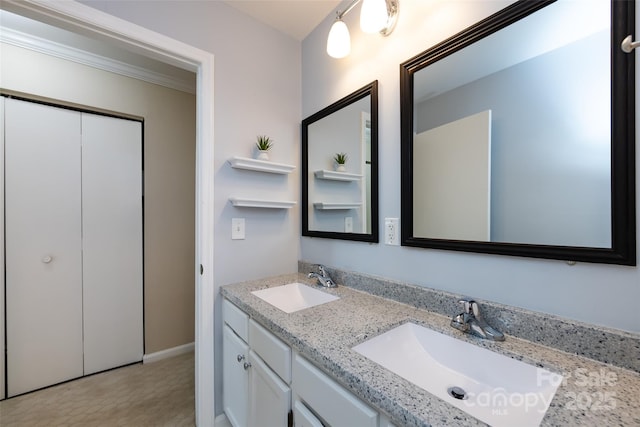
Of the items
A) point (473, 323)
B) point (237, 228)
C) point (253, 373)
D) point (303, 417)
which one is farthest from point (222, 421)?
point (473, 323)

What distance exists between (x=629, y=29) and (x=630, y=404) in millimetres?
893

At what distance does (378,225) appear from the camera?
4.29 ft

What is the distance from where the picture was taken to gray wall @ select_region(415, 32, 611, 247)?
2.35ft

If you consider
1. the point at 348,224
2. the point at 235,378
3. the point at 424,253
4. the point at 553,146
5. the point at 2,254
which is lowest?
the point at 235,378

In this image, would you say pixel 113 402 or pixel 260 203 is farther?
pixel 113 402

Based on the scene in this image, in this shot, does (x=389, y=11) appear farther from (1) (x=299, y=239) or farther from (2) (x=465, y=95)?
(1) (x=299, y=239)

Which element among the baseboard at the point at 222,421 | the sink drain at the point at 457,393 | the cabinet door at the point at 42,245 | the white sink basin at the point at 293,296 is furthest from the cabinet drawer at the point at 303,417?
the cabinet door at the point at 42,245

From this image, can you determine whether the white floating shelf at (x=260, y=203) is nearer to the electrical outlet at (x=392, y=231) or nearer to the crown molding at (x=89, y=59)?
the electrical outlet at (x=392, y=231)

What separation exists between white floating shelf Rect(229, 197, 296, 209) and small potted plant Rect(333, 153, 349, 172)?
379 millimetres

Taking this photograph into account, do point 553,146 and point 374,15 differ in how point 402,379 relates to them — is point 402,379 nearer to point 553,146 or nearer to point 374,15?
point 553,146

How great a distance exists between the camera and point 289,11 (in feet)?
5.19

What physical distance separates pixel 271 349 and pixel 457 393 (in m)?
0.63

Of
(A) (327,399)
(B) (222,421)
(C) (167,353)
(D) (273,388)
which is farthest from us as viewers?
(C) (167,353)

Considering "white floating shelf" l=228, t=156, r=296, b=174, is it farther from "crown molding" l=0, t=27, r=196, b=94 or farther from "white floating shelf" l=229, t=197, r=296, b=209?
"crown molding" l=0, t=27, r=196, b=94
